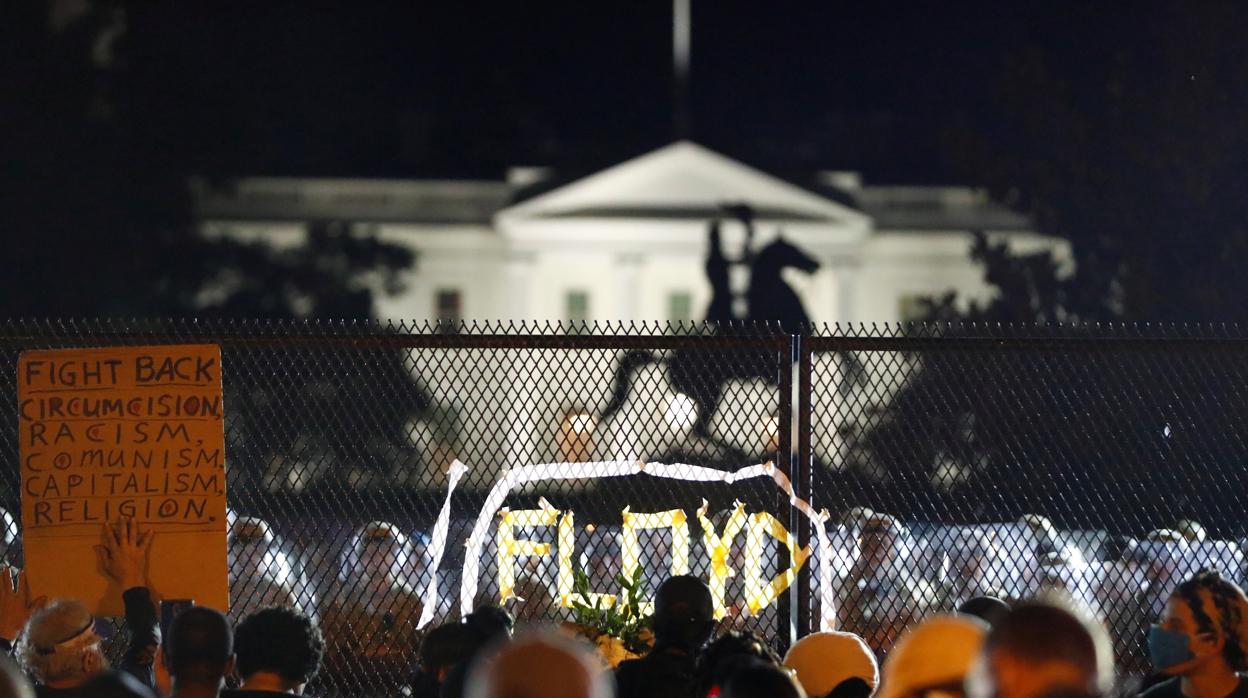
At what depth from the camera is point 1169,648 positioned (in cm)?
386

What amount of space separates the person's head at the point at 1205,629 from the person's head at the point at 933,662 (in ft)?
2.64

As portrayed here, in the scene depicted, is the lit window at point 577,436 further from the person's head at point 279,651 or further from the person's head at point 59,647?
the person's head at point 279,651

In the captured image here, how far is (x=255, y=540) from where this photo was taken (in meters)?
6.12

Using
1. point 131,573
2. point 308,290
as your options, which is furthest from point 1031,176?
point 131,573

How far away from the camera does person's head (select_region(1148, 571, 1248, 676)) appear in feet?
12.4

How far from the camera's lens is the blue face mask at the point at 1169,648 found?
150 inches

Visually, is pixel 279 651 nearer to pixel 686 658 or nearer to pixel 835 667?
pixel 686 658

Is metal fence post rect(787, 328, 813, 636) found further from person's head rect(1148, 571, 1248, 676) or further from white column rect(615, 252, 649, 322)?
white column rect(615, 252, 649, 322)

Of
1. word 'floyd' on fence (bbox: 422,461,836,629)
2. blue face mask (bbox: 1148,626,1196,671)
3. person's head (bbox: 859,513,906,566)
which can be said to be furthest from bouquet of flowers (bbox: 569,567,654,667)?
blue face mask (bbox: 1148,626,1196,671)

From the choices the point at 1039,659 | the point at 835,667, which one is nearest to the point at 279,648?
the point at 835,667

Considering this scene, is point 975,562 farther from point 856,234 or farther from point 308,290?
point 856,234

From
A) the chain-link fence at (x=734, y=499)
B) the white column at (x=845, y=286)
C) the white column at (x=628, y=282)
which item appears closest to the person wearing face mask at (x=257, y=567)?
the chain-link fence at (x=734, y=499)

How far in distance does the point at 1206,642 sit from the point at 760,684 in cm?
134

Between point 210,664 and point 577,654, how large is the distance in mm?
1455
